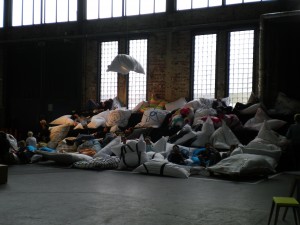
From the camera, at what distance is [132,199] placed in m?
4.80

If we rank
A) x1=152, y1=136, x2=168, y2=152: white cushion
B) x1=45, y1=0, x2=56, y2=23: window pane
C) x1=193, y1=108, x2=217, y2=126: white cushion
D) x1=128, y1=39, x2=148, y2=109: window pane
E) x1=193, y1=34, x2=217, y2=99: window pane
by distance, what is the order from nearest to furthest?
x1=152, y1=136, x2=168, y2=152: white cushion, x1=193, y1=108, x2=217, y2=126: white cushion, x1=193, y1=34, x2=217, y2=99: window pane, x1=128, y1=39, x2=148, y2=109: window pane, x1=45, y1=0, x2=56, y2=23: window pane

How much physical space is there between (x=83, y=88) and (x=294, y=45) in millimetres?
7231

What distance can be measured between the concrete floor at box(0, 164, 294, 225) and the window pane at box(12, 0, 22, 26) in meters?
9.95

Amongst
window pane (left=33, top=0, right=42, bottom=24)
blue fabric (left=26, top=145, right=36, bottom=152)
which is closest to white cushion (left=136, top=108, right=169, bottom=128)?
blue fabric (left=26, top=145, right=36, bottom=152)

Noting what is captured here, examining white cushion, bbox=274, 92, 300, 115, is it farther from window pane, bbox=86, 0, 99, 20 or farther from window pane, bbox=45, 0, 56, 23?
window pane, bbox=45, 0, 56, 23

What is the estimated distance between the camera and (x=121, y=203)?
4551mm

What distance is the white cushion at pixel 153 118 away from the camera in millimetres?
10795

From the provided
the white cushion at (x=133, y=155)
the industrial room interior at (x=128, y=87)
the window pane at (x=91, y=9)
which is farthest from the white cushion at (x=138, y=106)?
the white cushion at (x=133, y=155)

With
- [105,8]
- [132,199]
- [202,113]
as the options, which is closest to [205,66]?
[202,113]

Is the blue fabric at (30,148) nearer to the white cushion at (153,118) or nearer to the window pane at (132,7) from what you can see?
the white cushion at (153,118)

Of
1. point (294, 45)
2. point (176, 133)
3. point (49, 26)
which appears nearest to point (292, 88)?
point (294, 45)

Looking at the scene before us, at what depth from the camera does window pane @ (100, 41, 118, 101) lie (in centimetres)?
1389

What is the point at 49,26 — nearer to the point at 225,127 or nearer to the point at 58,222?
the point at 225,127

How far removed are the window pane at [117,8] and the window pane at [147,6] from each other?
0.82 meters
